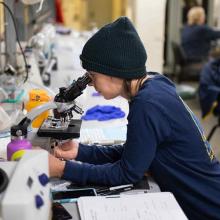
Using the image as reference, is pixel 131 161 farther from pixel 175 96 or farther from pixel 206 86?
pixel 206 86

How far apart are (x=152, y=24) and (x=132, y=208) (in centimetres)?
331

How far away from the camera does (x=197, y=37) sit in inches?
245

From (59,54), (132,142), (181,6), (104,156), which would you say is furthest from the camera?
(181,6)

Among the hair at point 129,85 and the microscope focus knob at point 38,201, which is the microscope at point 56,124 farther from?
the microscope focus knob at point 38,201

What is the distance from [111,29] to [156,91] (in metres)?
0.25

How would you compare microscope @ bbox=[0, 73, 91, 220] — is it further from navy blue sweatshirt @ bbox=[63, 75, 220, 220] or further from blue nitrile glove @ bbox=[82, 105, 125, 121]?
blue nitrile glove @ bbox=[82, 105, 125, 121]

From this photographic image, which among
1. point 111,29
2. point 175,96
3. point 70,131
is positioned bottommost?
point 70,131

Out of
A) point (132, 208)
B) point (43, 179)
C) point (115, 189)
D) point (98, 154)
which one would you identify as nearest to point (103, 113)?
point (98, 154)

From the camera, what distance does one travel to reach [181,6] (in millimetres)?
7133

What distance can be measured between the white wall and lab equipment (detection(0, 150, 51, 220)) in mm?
3291

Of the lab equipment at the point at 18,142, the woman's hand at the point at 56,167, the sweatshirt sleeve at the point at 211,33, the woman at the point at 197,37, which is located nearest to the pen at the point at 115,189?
the woman's hand at the point at 56,167

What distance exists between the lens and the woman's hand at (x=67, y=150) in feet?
5.15

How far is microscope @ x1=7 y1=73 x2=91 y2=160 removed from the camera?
135cm

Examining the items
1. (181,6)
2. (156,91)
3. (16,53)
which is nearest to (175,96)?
(156,91)
